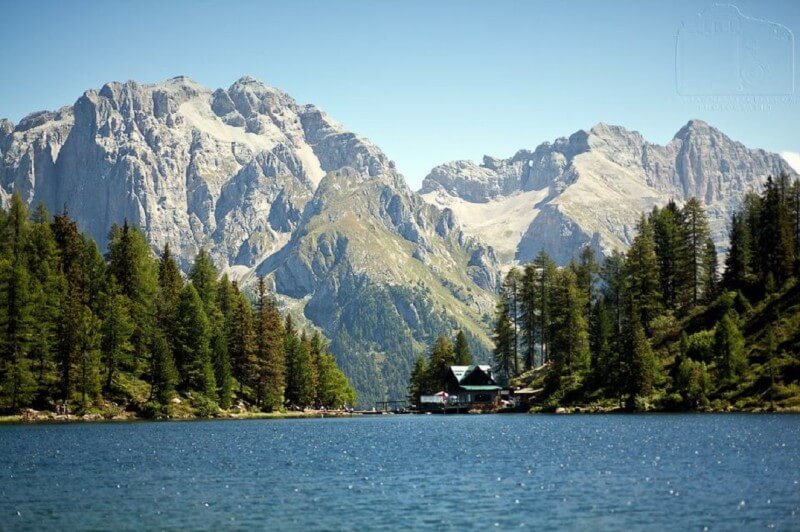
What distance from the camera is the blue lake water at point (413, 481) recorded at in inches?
1519

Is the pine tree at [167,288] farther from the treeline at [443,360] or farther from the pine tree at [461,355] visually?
the pine tree at [461,355]

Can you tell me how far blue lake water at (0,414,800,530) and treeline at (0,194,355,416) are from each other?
2871cm

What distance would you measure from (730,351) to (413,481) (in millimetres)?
76381

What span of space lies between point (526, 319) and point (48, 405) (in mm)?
91028

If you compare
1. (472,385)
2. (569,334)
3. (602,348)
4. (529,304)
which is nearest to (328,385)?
(472,385)

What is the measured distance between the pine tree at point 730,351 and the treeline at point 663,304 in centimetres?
13

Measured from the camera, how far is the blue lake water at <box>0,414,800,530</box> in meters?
38.6

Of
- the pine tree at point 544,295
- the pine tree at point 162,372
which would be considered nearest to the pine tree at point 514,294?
the pine tree at point 544,295

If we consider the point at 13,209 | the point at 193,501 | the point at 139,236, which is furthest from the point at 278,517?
the point at 139,236

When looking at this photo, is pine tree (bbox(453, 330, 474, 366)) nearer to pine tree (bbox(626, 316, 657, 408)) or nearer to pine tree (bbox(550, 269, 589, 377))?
pine tree (bbox(550, 269, 589, 377))

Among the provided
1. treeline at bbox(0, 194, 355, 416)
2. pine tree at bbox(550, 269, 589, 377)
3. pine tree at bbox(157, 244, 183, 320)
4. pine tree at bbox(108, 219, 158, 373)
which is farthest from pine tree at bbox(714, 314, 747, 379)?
pine tree at bbox(108, 219, 158, 373)

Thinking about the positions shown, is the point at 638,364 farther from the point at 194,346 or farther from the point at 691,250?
the point at 194,346

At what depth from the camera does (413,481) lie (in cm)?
5125

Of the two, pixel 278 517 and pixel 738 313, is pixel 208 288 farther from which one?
pixel 278 517
